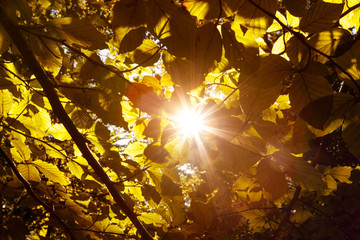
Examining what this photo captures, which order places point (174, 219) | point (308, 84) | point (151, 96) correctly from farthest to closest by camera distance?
1. point (174, 219)
2. point (151, 96)
3. point (308, 84)

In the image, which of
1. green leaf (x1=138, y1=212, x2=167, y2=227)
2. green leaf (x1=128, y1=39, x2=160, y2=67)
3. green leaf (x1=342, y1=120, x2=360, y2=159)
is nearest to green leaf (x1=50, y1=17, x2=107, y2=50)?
green leaf (x1=128, y1=39, x2=160, y2=67)

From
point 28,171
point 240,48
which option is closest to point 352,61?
point 240,48

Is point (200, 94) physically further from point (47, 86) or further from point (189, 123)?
point (47, 86)

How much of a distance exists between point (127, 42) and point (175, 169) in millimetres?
692

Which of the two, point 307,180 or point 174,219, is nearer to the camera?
point 307,180

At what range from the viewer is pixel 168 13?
73 cm

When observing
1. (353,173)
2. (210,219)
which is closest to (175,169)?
(210,219)

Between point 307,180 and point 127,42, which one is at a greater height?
point 127,42

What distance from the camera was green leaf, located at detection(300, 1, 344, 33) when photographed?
75 cm

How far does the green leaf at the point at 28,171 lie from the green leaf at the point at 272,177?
1345 mm

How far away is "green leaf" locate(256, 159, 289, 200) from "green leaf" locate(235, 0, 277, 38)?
0.49 metres

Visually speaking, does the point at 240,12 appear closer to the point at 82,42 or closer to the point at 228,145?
the point at 228,145

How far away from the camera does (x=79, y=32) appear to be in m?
0.95

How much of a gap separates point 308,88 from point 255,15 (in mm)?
282
